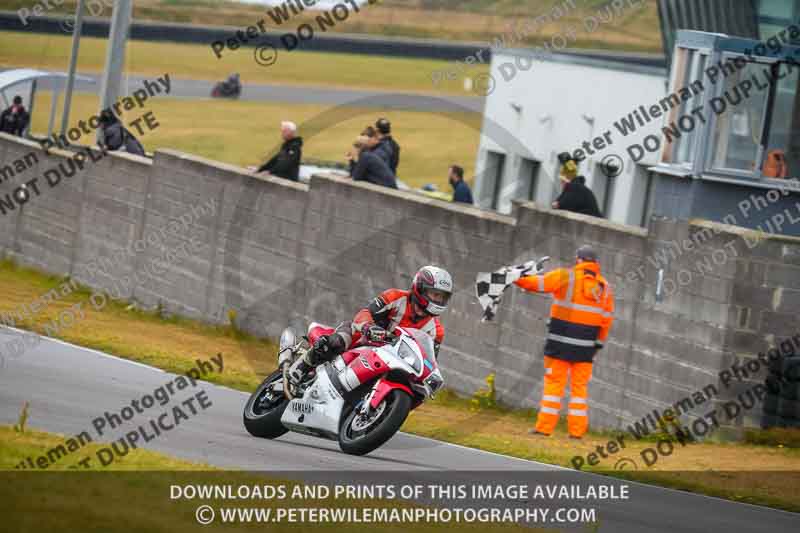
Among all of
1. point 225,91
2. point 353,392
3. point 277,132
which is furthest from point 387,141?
point 225,91

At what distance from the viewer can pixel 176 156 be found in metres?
23.6

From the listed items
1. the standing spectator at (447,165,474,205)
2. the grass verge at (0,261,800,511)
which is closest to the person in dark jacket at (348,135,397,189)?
the standing spectator at (447,165,474,205)

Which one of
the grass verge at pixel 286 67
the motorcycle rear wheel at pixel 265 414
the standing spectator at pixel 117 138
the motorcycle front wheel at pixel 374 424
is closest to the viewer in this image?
the motorcycle front wheel at pixel 374 424

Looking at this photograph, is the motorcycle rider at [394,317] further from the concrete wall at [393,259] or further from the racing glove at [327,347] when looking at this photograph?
the concrete wall at [393,259]

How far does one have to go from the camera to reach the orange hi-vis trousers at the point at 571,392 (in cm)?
1575

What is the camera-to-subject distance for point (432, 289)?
12.5 metres

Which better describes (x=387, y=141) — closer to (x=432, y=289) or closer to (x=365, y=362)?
(x=432, y=289)

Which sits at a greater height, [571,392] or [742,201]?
[742,201]

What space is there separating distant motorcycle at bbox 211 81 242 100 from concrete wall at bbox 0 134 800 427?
27.5m

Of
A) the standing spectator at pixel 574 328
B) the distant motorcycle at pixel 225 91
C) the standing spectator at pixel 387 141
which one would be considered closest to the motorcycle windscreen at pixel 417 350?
the standing spectator at pixel 574 328

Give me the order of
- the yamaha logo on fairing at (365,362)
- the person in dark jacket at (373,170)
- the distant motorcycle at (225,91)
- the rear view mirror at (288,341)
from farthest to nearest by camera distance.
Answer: the distant motorcycle at (225,91) < the person in dark jacket at (373,170) < the rear view mirror at (288,341) < the yamaha logo on fairing at (365,362)

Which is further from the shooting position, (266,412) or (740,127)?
(740,127)

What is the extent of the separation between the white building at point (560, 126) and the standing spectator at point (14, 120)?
38.3 feet

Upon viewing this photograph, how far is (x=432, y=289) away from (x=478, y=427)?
454cm
